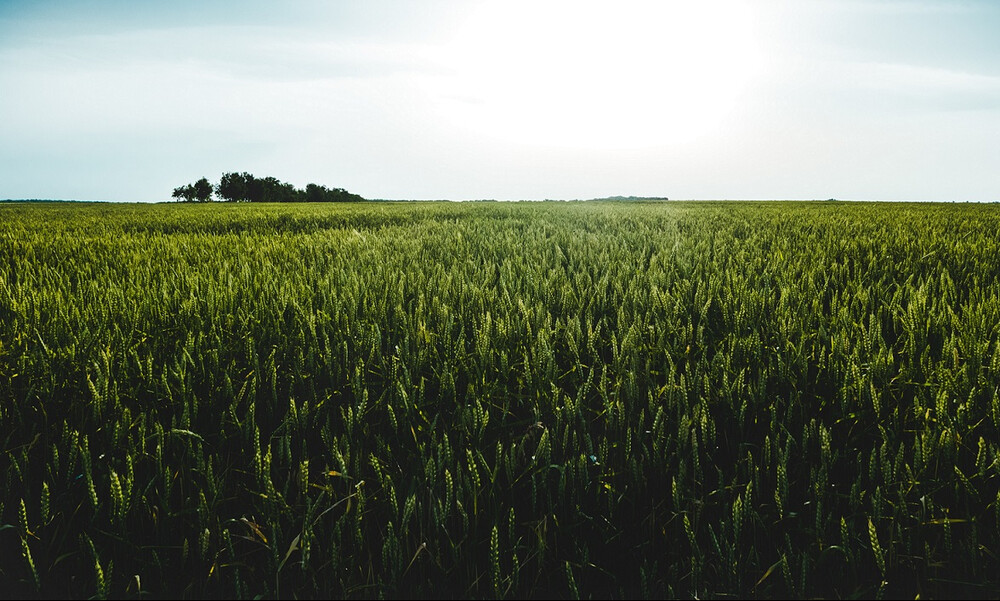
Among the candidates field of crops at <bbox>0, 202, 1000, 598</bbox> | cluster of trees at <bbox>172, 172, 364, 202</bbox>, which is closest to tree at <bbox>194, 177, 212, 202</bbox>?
cluster of trees at <bbox>172, 172, 364, 202</bbox>

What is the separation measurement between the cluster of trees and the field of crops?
76242 mm

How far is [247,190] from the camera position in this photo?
77500mm

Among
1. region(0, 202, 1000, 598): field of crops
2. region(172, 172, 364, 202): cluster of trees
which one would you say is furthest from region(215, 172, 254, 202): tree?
region(0, 202, 1000, 598): field of crops

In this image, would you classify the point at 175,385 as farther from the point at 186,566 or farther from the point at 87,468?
the point at 186,566

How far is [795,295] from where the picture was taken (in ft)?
6.95

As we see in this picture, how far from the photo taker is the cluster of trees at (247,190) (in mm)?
74188

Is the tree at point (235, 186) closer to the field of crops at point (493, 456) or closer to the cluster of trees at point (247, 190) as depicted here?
the cluster of trees at point (247, 190)

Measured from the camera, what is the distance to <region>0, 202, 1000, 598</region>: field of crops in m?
0.77

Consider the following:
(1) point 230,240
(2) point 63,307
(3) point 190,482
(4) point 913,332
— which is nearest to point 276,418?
(3) point 190,482

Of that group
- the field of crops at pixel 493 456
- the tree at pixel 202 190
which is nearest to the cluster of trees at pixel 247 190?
the tree at pixel 202 190

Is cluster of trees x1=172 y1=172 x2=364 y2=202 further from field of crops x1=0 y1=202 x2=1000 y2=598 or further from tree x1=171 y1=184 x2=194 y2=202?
field of crops x1=0 y1=202 x2=1000 y2=598

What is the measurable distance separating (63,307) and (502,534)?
191 cm

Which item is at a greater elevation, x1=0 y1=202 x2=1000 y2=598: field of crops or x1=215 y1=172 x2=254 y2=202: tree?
x1=215 y1=172 x2=254 y2=202: tree

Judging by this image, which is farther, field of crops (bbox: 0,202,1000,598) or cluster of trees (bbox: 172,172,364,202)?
cluster of trees (bbox: 172,172,364,202)
